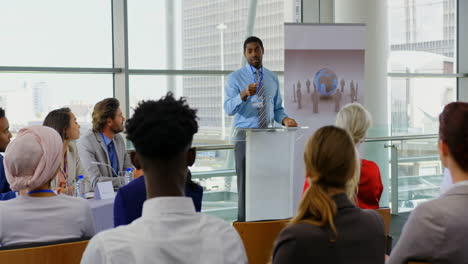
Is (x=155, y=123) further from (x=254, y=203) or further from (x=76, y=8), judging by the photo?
(x=76, y=8)

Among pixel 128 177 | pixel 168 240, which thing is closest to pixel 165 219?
pixel 168 240

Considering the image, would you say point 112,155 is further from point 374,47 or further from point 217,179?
point 374,47

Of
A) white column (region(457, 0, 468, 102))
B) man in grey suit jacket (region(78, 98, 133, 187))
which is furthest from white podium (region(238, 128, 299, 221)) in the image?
white column (region(457, 0, 468, 102))

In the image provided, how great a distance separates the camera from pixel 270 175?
17.0ft

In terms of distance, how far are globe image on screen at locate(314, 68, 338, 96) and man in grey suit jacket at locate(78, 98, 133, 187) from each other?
2238 mm

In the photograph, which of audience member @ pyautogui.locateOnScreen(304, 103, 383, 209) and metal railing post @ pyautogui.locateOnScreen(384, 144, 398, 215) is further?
metal railing post @ pyautogui.locateOnScreen(384, 144, 398, 215)

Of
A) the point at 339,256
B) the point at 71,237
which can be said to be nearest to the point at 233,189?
the point at 71,237

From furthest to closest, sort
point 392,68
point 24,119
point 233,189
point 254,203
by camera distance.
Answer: point 392,68, point 233,189, point 24,119, point 254,203

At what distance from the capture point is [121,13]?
20.7ft

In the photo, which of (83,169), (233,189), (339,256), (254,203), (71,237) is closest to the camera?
(339,256)

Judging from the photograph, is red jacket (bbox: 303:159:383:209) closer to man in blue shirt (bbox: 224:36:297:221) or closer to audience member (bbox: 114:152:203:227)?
audience member (bbox: 114:152:203:227)

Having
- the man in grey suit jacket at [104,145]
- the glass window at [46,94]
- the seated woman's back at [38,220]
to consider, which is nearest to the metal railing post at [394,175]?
the glass window at [46,94]

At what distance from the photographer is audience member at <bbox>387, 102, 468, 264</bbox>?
1.93 meters

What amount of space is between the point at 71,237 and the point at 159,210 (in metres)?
1.03
